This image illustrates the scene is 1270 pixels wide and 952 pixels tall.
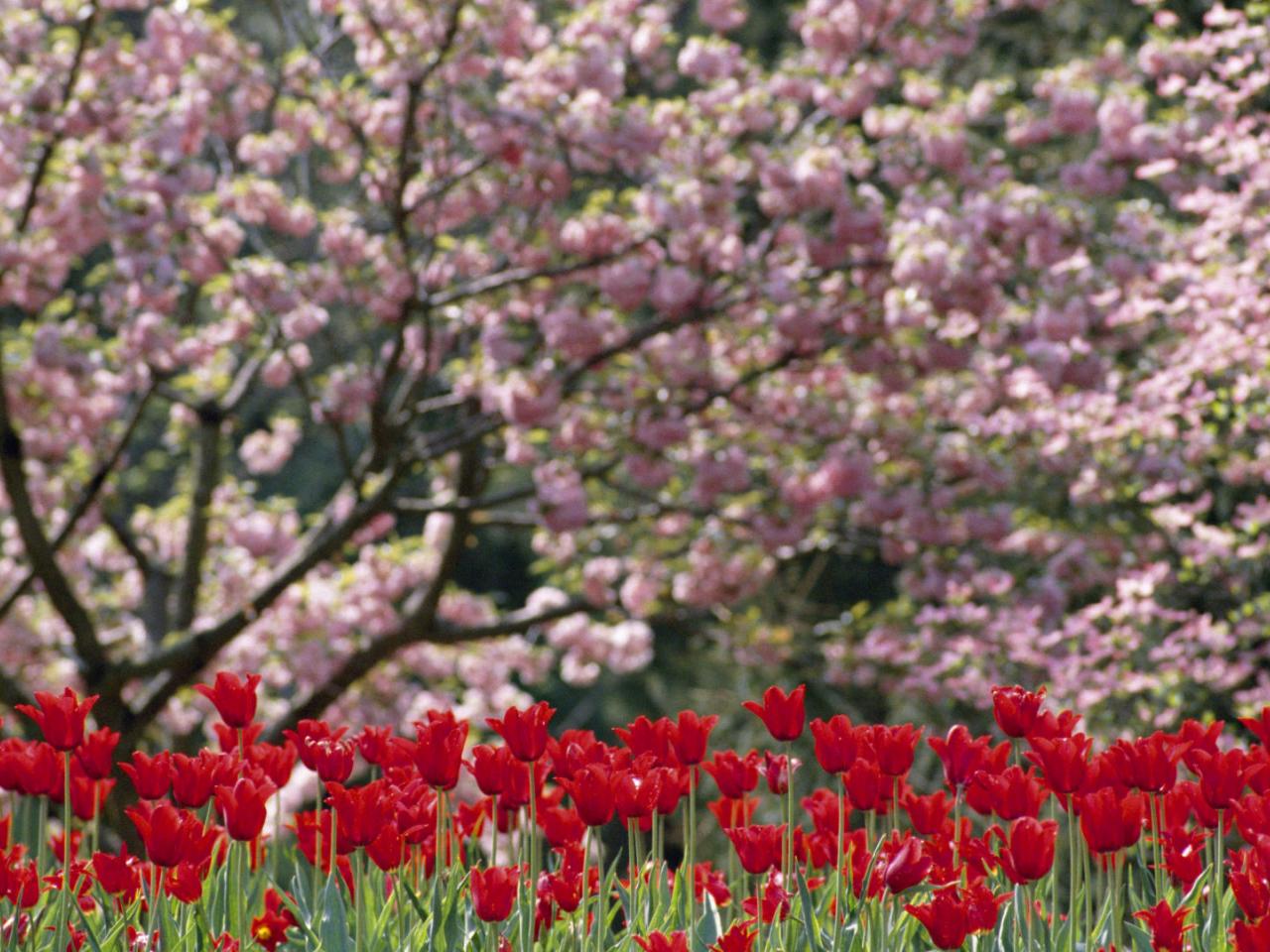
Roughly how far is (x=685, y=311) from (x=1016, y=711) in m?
4.18

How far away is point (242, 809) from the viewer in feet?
7.38

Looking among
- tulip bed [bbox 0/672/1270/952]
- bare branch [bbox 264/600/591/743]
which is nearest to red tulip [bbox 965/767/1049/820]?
tulip bed [bbox 0/672/1270/952]

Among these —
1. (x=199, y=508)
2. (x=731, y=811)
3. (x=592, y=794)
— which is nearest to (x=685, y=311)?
(x=199, y=508)

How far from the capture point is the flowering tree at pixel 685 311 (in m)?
5.90

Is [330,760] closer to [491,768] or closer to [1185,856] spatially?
[491,768]

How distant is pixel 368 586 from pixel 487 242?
199 cm

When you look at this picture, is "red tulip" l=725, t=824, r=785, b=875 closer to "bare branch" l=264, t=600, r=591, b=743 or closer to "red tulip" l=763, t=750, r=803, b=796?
"red tulip" l=763, t=750, r=803, b=796

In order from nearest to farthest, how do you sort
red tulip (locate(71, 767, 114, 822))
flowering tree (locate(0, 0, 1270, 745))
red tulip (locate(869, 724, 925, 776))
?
red tulip (locate(869, 724, 925, 776)) → red tulip (locate(71, 767, 114, 822)) → flowering tree (locate(0, 0, 1270, 745))

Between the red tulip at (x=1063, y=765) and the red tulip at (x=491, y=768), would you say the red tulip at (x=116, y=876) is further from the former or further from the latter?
the red tulip at (x=1063, y=765)

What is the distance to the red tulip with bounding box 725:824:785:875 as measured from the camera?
A: 2283mm

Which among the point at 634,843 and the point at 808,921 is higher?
the point at 634,843

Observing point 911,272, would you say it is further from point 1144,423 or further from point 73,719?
point 73,719

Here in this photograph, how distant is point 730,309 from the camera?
22.5 feet

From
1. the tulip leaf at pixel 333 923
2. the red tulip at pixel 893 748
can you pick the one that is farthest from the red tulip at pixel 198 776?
the red tulip at pixel 893 748
